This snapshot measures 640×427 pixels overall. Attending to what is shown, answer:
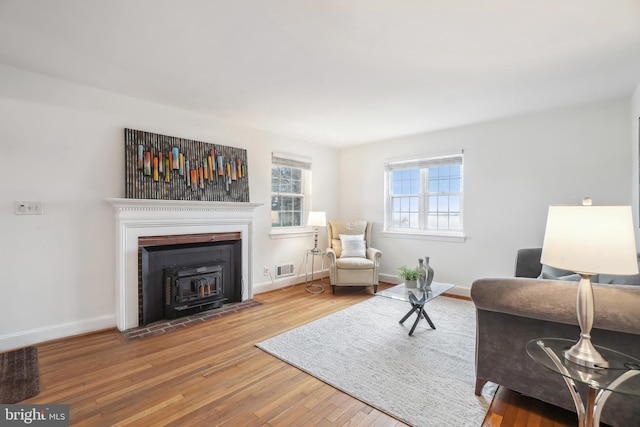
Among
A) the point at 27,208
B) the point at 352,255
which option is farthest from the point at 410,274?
the point at 27,208

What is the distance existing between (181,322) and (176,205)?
1.30 metres

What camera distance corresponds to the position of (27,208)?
274 cm

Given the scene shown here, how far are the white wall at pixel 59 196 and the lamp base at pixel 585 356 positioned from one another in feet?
12.5

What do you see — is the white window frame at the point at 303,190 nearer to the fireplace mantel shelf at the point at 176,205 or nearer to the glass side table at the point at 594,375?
the fireplace mantel shelf at the point at 176,205

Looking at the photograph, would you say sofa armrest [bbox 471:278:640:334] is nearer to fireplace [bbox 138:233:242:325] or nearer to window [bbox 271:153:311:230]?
fireplace [bbox 138:233:242:325]

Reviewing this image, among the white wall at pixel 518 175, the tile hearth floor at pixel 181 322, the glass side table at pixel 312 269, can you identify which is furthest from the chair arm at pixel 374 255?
the tile hearth floor at pixel 181 322

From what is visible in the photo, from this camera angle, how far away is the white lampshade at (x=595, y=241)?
129cm

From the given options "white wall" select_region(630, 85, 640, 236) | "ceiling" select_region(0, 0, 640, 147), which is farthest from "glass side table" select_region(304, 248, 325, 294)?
"white wall" select_region(630, 85, 640, 236)

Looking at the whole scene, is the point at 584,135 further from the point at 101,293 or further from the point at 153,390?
the point at 101,293

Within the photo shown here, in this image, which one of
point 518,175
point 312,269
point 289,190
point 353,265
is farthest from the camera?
point 312,269

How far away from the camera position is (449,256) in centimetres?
448

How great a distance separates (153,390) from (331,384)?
1.24 metres

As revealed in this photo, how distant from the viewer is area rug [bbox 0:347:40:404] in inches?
79.9

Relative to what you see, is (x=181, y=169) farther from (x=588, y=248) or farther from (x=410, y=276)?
(x=588, y=248)
